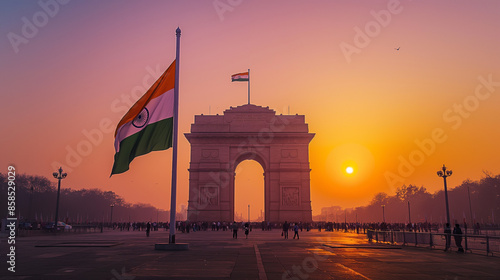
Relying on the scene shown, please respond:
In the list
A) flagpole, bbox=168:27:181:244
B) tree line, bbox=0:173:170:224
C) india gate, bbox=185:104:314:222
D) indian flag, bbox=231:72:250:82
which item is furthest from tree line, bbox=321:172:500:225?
tree line, bbox=0:173:170:224

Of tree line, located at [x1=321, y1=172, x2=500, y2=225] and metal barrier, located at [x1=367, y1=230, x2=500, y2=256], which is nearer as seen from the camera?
metal barrier, located at [x1=367, y1=230, x2=500, y2=256]

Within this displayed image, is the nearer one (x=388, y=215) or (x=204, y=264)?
(x=204, y=264)

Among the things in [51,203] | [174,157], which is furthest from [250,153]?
[51,203]

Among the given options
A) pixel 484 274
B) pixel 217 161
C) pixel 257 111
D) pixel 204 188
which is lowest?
pixel 484 274

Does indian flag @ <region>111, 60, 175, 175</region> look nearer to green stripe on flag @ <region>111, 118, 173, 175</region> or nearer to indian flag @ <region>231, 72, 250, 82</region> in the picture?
green stripe on flag @ <region>111, 118, 173, 175</region>

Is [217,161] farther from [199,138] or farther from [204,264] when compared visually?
[204,264]

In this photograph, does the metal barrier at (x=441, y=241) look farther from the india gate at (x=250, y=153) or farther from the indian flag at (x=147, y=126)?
the india gate at (x=250, y=153)

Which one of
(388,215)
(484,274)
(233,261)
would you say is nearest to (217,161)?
(233,261)

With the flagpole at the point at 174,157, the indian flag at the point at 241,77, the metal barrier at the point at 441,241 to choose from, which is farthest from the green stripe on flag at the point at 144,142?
the indian flag at the point at 241,77
